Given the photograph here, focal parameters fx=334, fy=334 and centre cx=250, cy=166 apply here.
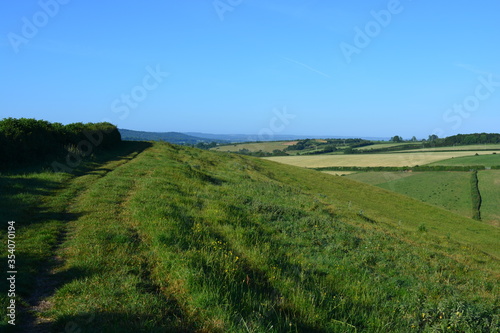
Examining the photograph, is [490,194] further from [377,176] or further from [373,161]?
[373,161]

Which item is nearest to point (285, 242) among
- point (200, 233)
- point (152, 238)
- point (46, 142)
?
point (200, 233)

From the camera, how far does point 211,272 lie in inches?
267

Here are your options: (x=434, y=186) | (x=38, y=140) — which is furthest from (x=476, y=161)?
(x=38, y=140)

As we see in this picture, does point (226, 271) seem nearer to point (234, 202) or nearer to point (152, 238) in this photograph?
point (152, 238)

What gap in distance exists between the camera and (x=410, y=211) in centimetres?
4003

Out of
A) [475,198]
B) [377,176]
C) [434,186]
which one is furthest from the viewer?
[377,176]

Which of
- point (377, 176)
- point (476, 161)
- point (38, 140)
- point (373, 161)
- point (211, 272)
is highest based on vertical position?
point (38, 140)

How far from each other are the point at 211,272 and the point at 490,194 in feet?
259

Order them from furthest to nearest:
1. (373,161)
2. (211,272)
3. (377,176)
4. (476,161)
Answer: (373,161) → (476,161) → (377,176) → (211,272)

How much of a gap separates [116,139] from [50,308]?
39.7 metres

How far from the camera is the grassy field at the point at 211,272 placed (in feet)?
18.2

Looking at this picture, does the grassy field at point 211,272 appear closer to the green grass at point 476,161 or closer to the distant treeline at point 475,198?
the distant treeline at point 475,198

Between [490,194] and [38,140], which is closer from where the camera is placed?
[38,140]

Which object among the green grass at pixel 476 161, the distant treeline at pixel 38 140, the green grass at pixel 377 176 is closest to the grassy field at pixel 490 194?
the green grass at pixel 476 161
